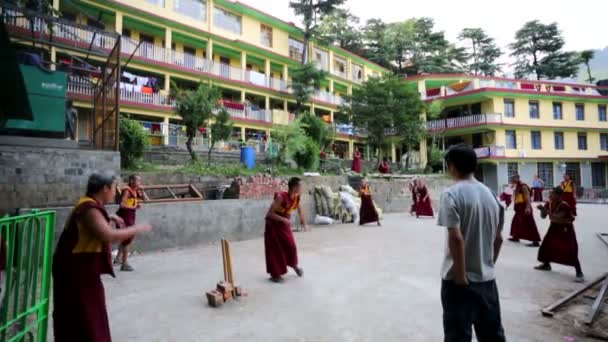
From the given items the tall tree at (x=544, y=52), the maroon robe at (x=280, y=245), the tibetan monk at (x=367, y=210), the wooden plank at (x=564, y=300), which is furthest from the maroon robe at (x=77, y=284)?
the tall tree at (x=544, y=52)

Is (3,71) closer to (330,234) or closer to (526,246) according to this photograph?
(330,234)

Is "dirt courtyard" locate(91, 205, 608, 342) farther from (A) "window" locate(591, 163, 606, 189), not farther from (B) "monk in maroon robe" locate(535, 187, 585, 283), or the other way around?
(A) "window" locate(591, 163, 606, 189)

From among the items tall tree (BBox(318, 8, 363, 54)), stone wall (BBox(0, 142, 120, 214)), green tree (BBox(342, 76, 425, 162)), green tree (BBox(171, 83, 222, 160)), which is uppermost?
tall tree (BBox(318, 8, 363, 54))

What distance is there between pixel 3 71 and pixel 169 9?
1847 centimetres

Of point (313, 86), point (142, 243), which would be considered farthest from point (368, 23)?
point (142, 243)

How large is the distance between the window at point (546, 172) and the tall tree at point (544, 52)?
14.8 meters

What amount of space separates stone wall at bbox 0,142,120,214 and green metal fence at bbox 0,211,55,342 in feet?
17.8

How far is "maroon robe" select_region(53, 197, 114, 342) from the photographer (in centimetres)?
255

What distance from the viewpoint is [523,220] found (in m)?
8.70

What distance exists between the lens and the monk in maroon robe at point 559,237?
220 inches

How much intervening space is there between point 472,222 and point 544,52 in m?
47.0

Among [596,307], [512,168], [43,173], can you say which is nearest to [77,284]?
Answer: [596,307]

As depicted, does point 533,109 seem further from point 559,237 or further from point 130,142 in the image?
point 130,142

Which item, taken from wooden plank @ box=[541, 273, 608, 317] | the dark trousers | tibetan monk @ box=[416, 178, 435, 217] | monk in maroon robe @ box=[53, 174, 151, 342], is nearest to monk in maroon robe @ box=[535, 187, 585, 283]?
wooden plank @ box=[541, 273, 608, 317]
